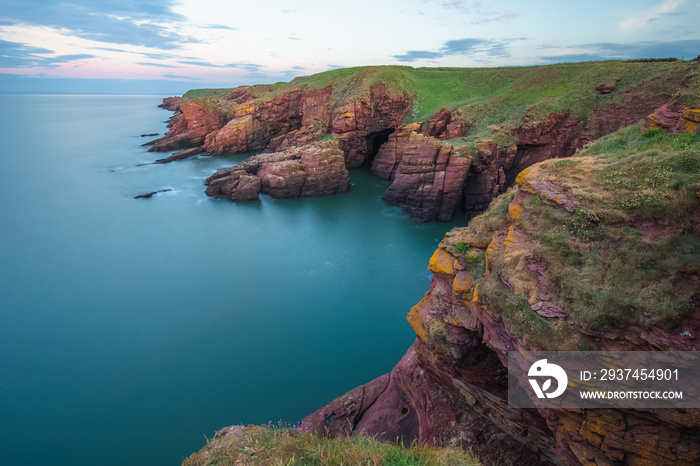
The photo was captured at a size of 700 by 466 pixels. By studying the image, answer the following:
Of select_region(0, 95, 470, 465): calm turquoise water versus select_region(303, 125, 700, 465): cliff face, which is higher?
select_region(303, 125, 700, 465): cliff face

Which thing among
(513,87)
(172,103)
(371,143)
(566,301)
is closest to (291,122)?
(371,143)

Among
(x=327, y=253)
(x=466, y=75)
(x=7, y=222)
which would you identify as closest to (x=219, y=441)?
(x=327, y=253)

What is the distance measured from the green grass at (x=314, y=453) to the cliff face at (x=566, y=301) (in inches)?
85.7

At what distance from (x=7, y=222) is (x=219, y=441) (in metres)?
40.9

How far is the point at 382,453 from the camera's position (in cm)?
575

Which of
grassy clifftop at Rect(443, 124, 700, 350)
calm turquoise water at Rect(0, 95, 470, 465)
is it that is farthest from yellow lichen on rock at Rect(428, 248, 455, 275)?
calm turquoise water at Rect(0, 95, 470, 465)

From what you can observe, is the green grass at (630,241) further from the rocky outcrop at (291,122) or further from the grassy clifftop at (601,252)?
the rocky outcrop at (291,122)

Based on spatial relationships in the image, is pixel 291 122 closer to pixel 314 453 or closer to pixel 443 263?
pixel 443 263

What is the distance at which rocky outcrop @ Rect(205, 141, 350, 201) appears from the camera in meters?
39.1

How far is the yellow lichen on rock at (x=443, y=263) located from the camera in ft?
35.1

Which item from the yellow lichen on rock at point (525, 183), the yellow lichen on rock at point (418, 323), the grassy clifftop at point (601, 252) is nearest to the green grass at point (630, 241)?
the grassy clifftop at point (601, 252)

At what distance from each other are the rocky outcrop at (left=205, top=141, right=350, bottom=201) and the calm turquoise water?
1.73m

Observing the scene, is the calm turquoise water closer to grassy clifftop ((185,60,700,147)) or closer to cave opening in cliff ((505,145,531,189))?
cave opening in cliff ((505,145,531,189))

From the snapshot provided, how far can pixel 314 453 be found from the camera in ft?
18.8
